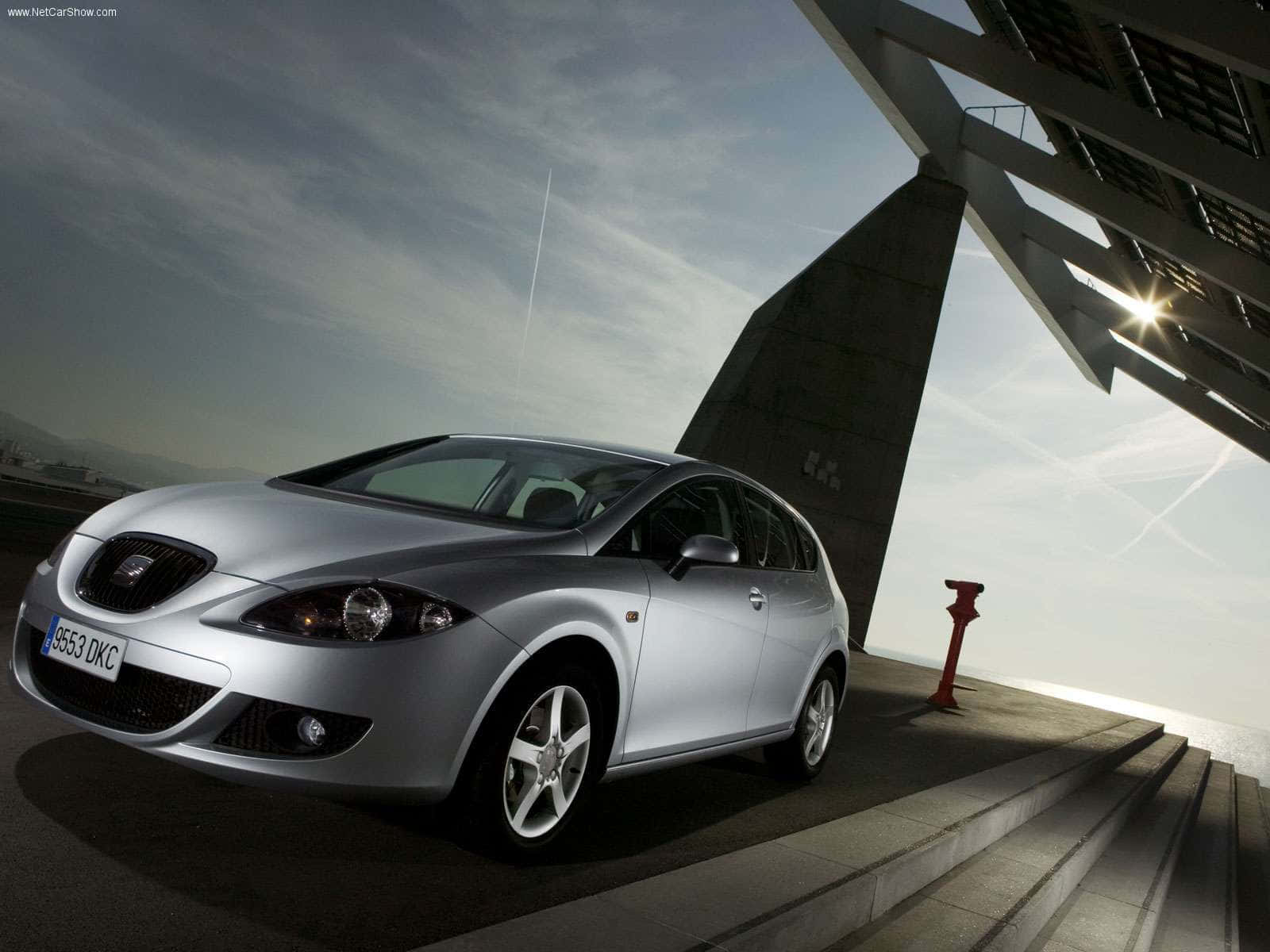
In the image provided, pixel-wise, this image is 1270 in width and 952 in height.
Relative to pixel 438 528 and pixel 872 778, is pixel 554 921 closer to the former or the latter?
pixel 438 528

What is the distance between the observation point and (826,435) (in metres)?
17.0

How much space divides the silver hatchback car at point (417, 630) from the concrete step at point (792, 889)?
19.8 inches

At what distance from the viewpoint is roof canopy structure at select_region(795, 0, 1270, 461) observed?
13281 mm

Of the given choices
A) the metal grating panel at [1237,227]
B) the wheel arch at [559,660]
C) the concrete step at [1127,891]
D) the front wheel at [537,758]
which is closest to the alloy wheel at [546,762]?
the front wheel at [537,758]

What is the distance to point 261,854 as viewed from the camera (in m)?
3.19

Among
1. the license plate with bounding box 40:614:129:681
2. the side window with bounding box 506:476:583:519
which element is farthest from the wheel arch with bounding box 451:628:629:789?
the license plate with bounding box 40:614:129:681

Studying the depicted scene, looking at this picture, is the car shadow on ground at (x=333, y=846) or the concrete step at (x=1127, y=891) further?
the concrete step at (x=1127, y=891)

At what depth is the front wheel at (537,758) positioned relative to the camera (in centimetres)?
320

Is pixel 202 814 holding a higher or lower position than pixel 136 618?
lower

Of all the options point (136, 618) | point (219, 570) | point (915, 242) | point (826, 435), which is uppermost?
Result: point (915, 242)

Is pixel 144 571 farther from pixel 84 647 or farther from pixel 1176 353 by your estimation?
pixel 1176 353

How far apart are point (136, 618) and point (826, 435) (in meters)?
14.6

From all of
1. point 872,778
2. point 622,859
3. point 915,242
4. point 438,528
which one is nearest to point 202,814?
point 438,528

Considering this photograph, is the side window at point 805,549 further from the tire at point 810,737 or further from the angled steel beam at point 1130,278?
the angled steel beam at point 1130,278
